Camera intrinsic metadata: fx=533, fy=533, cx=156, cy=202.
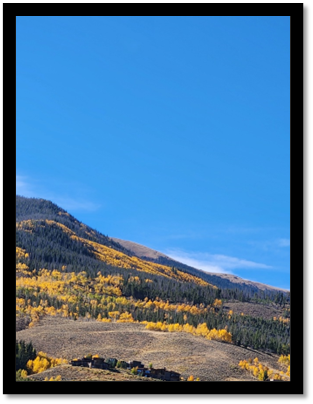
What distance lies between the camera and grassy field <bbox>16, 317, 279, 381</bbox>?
1452 inches

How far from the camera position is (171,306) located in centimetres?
8825

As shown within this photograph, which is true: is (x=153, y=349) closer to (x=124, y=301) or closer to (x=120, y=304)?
(x=120, y=304)

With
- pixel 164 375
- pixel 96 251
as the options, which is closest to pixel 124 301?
pixel 164 375

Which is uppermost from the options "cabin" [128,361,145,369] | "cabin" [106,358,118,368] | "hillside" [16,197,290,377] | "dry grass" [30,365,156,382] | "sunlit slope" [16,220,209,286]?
"sunlit slope" [16,220,209,286]

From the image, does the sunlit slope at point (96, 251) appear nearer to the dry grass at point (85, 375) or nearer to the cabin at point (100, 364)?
the cabin at point (100, 364)

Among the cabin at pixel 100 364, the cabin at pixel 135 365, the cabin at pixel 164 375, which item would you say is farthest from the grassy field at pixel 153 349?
the cabin at pixel 164 375

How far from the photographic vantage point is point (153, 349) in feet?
141

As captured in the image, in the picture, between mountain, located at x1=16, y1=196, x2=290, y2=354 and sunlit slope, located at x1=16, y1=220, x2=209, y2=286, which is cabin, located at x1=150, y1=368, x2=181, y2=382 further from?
sunlit slope, located at x1=16, y1=220, x2=209, y2=286

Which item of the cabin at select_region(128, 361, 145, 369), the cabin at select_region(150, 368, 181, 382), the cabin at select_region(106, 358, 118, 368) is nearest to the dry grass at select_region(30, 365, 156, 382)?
the cabin at select_region(150, 368, 181, 382)
